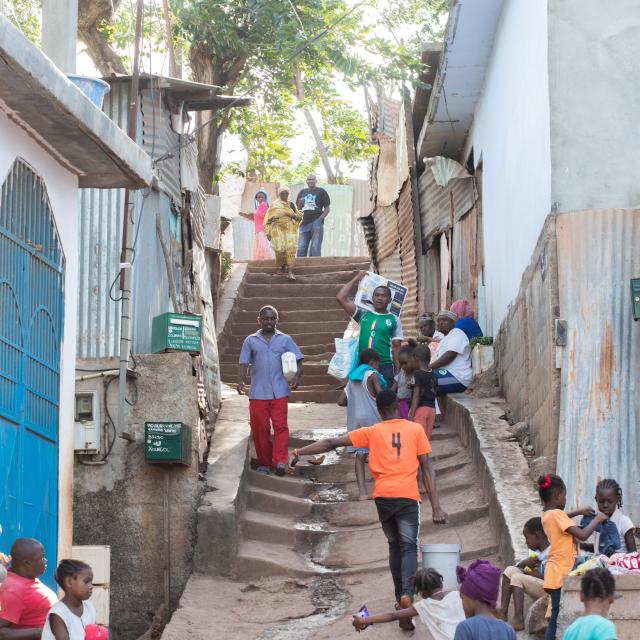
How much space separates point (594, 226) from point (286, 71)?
400 inches

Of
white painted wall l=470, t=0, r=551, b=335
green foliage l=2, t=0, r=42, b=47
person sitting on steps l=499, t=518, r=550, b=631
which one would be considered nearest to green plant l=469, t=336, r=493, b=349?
white painted wall l=470, t=0, r=551, b=335

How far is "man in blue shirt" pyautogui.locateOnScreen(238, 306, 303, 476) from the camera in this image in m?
12.1

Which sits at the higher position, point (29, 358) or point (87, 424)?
point (29, 358)

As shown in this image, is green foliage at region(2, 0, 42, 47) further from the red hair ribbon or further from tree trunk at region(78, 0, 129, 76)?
the red hair ribbon

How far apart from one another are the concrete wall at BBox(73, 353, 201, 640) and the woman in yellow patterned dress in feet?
26.5

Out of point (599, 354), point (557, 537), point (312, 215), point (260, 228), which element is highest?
point (260, 228)

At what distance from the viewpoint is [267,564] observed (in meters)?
10.7

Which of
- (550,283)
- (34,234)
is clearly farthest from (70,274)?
(550,283)

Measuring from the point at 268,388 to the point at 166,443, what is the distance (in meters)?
1.27

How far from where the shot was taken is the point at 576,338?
379 inches

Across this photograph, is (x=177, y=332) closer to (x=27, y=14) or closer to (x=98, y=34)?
(x=98, y=34)

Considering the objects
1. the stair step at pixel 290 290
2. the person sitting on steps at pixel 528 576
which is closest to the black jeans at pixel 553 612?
the person sitting on steps at pixel 528 576

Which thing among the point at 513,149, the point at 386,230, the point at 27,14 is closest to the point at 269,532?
the point at 513,149

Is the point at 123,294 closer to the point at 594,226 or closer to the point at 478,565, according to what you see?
the point at 594,226
